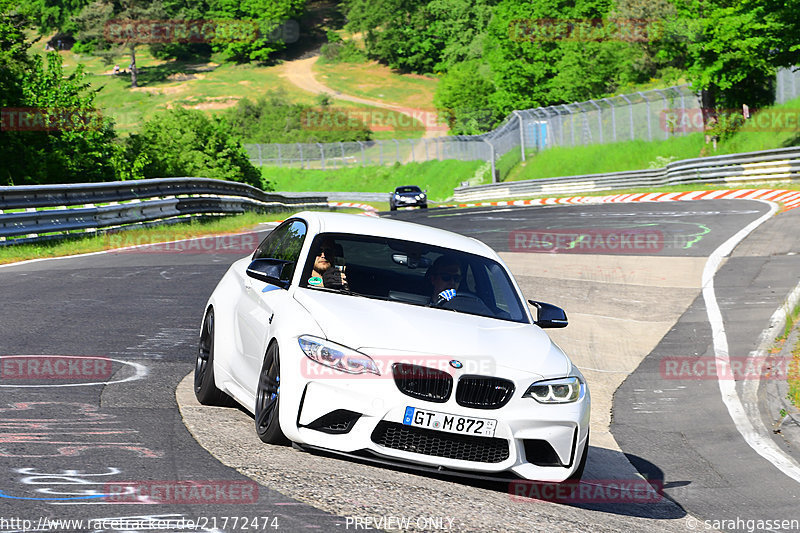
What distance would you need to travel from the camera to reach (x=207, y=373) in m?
7.91

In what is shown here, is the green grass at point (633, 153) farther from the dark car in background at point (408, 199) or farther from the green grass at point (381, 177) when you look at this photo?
the dark car in background at point (408, 199)

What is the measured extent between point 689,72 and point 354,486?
4385cm

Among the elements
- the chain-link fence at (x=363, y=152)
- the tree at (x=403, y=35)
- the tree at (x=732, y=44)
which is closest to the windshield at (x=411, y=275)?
the tree at (x=732, y=44)

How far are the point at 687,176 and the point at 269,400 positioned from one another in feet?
127

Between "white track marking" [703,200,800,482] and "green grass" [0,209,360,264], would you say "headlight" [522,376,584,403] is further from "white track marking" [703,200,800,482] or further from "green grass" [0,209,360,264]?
"green grass" [0,209,360,264]

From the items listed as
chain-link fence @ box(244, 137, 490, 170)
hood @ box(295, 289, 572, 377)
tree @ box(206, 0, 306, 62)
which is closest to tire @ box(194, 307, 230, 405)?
hood @ box(295, 289, 572, 377)

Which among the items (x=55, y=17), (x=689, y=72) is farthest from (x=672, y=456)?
(x=55, y=17)

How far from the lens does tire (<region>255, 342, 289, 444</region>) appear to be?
6.37 metres

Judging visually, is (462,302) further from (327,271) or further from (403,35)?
(403,35)

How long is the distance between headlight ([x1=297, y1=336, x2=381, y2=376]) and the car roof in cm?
160

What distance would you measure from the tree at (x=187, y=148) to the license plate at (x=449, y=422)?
27.2 m

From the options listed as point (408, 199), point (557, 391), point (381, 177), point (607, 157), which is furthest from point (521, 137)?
point (557, 391)

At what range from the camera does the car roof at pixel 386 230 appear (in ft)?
25.6

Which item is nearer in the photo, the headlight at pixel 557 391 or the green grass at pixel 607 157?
the headlight at pixel 557 391
